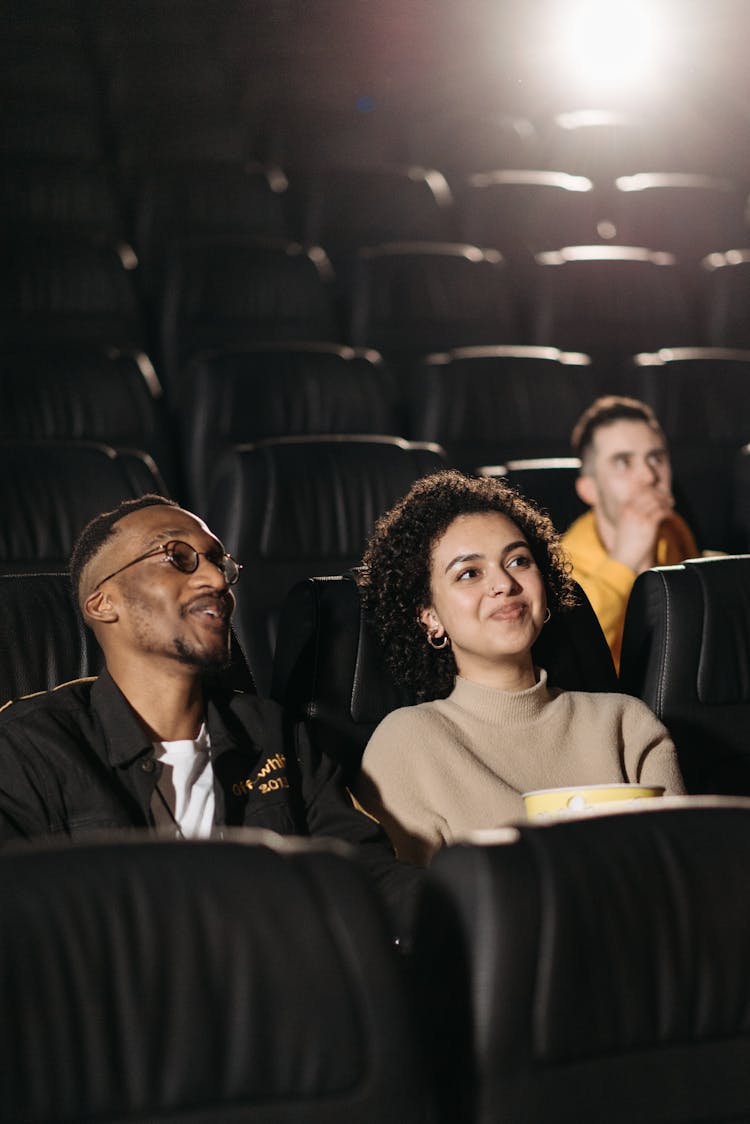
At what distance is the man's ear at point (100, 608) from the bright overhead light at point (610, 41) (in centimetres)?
611

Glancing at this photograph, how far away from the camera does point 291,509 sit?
120 inches

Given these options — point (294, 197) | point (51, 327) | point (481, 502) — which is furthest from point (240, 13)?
point (481, 502)

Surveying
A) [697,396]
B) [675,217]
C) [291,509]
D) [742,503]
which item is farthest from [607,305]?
[291,509]

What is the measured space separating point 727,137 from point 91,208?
12.3ft

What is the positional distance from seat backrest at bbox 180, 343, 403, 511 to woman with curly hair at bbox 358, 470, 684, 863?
1.50 metres

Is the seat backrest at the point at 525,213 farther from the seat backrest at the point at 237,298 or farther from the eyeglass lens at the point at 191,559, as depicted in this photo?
the eyeglass lens at the point at 191,559

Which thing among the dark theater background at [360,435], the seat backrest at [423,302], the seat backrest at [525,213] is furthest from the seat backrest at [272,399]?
the seat backrest at [525,213]

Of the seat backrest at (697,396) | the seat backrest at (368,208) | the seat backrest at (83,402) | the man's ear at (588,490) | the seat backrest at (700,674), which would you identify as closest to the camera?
the seat backrest at (700,674)

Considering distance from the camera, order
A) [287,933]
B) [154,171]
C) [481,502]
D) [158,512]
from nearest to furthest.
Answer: [287,933] < [158,512] < [481,502] < [154,171]

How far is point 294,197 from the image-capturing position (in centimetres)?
602

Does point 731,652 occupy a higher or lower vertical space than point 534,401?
lower

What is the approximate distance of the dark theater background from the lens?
1.04 metres

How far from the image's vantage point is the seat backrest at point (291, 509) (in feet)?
9.77

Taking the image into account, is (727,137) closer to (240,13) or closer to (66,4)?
(240,13)
